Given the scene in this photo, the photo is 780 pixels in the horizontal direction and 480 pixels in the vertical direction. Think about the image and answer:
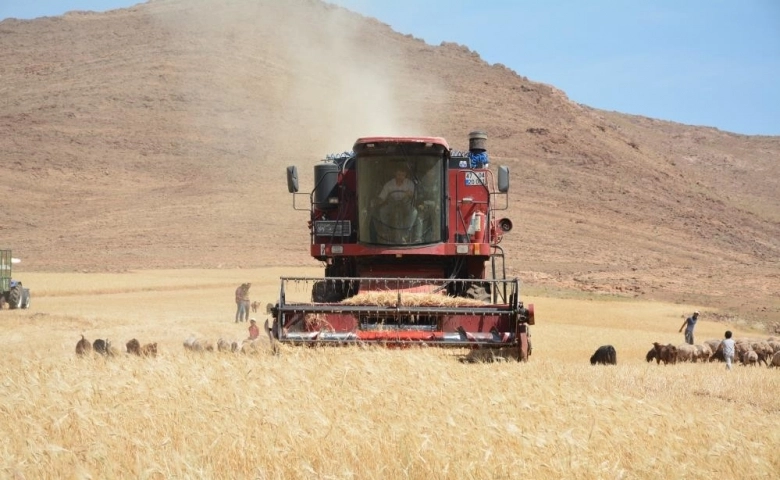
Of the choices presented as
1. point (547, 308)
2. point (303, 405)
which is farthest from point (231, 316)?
point (303, 405)

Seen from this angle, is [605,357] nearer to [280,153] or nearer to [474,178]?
[474,178]

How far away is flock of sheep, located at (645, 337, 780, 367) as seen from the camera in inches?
817

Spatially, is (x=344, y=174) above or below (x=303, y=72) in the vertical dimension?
below

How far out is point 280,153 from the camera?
323 feet

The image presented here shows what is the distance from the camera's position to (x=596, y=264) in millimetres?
71125

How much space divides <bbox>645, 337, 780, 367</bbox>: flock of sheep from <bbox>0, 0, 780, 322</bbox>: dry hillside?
21.9 meters

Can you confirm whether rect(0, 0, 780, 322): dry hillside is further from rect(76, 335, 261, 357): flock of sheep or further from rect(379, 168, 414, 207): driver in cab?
rect(76, 335, 261, 357): flock of sheep

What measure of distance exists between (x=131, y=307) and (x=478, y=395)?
26148mm

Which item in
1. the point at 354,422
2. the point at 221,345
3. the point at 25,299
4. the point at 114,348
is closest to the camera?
the point at 354,422

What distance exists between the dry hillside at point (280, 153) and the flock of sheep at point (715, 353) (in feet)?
71.8

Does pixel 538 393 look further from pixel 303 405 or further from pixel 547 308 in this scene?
pixel 547 308

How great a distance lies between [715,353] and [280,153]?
261ft

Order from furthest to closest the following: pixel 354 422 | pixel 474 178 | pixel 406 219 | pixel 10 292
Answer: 1. pixel 10 292
2. pixel 474 178
3. pixel 406 219
4. pixel 354 422

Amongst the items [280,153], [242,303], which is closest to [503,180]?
[242,303]
